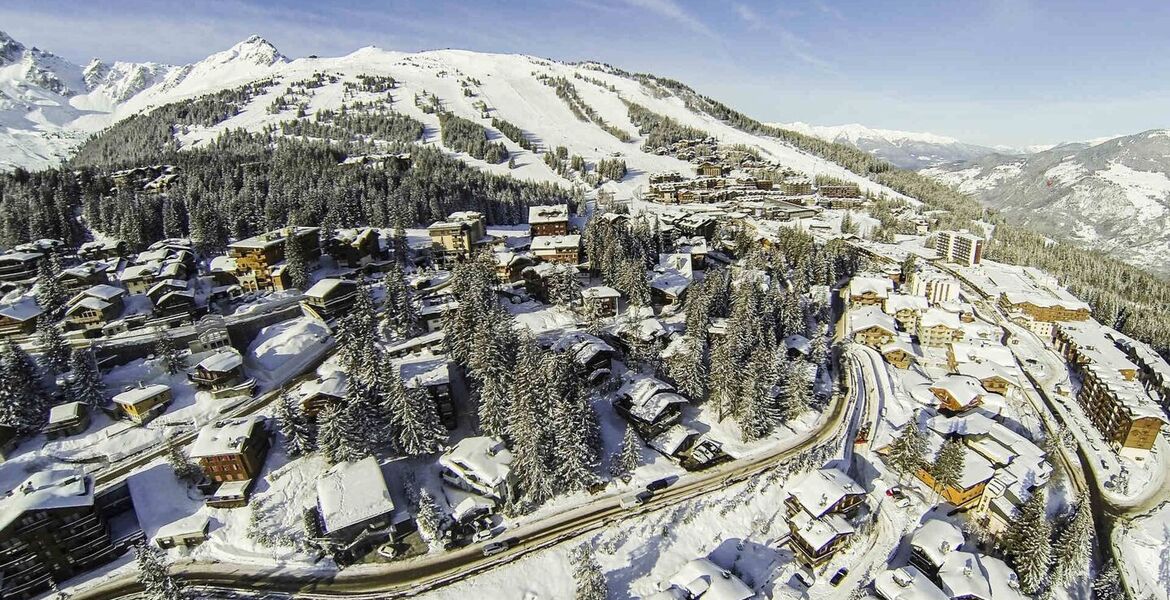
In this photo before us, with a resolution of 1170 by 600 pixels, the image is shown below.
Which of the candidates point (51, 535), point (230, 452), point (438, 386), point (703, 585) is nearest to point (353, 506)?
point (230, 452)

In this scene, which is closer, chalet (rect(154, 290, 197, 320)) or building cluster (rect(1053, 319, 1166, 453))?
building cluster (rect(1053, 319, 1166, 453))

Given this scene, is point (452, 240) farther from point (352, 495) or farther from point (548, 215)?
point (352, 495)

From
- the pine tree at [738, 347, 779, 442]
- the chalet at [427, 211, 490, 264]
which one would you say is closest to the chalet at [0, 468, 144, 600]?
the pine tree at [738, 347, 779, 442]

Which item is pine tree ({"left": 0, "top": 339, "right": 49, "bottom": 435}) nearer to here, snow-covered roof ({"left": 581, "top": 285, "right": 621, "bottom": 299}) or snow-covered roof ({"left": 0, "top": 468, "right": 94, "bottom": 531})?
snow-covered roof ({"left": 0, "top": 468, "right": 94, "bottom": 531})

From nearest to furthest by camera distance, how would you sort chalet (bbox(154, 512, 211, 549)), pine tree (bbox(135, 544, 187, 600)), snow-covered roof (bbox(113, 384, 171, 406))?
pine tree (bbox(135, 544, 187, 600)) → chalet (bbox(154, 512, 211, 549)) → snow-covered roof (bbox(113, 384, 171, 406))

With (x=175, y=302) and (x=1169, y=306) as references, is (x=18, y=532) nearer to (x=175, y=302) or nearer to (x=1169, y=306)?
(x=175, y=302)
